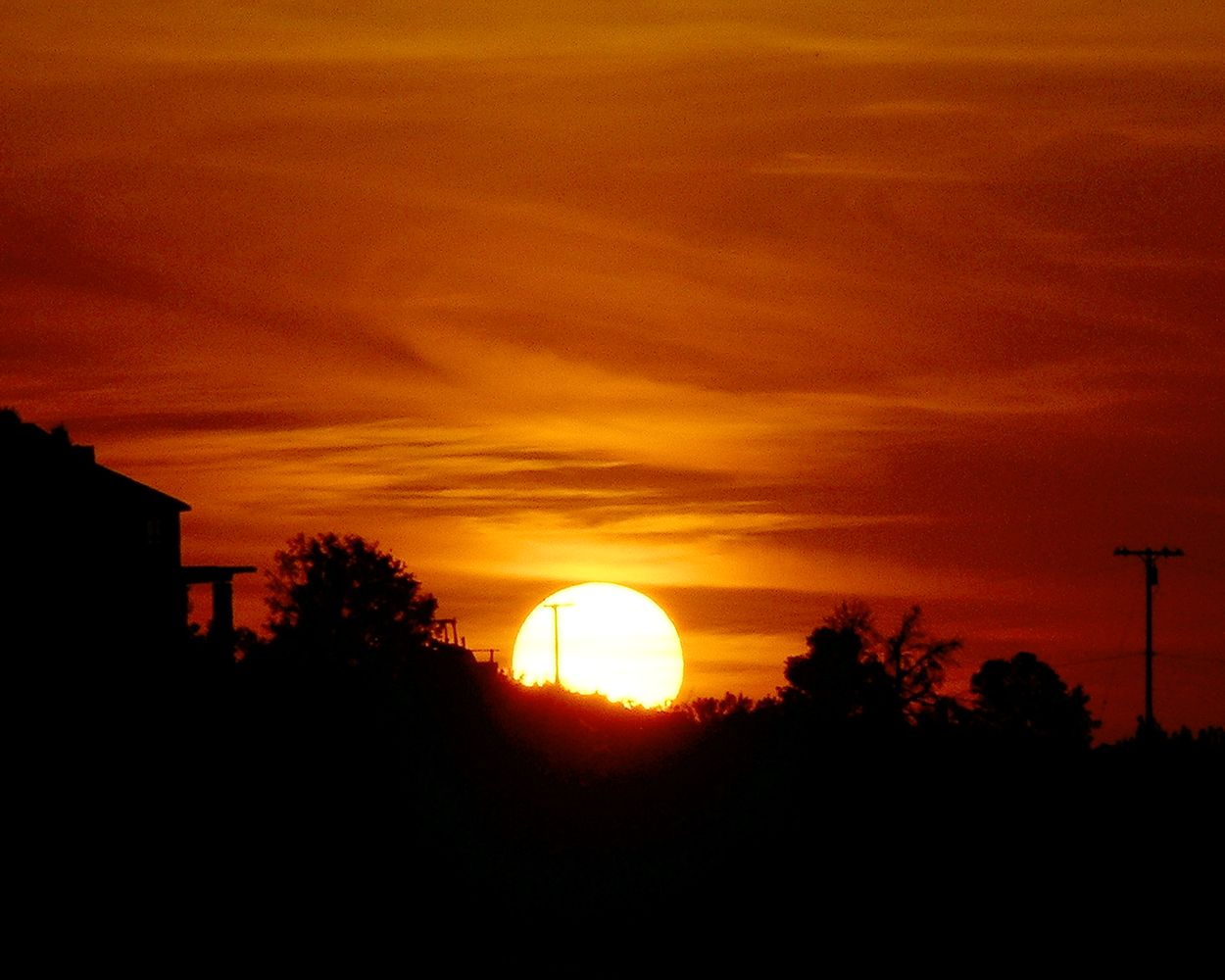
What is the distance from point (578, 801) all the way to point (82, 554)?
3306 centimetres

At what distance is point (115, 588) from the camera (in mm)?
59344

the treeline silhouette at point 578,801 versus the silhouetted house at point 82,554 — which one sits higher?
the silhouetted house at point 82,554

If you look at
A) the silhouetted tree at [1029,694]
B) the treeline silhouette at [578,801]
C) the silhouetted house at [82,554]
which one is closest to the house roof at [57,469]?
the silhouetted house at [82,554]

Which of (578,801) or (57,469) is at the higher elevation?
(57,469)

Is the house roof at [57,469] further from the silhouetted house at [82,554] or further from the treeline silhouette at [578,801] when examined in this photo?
the treeline silhouette at [578,801]

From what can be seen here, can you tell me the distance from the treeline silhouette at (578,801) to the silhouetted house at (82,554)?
61.9 ft

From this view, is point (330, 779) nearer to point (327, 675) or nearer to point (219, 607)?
point (327, 675)

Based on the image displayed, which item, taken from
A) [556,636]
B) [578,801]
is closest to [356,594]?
[556,636]

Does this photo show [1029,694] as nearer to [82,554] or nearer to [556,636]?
[556,636]

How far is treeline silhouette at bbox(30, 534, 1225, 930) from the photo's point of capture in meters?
26.1

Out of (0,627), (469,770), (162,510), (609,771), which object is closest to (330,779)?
(469,770)

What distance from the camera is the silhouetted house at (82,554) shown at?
5456 cm

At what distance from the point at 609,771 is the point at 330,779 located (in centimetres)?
468

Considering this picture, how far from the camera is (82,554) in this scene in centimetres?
5859
